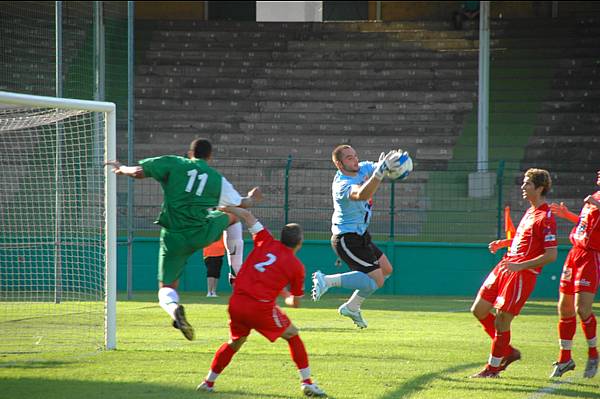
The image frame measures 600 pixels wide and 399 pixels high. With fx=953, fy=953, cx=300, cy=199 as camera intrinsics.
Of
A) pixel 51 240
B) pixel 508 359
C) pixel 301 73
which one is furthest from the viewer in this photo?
pixel 301 73

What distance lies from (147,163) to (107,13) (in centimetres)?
1733

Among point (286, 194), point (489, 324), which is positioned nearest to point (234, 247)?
point (286, 194)

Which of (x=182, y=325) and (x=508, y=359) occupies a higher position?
(x=182, y=325)

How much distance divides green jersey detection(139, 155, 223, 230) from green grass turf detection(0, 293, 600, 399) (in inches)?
56.7

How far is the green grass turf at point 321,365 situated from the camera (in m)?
8.17

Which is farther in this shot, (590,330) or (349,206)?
(349,206)

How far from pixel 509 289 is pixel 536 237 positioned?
1.74 feet

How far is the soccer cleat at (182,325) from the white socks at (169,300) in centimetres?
8

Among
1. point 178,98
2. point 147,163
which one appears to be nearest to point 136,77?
point 178,98

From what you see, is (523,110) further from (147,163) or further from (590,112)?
(147,163)

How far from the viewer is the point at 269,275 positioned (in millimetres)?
7664

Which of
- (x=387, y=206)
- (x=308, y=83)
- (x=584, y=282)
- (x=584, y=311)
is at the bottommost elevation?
(x=584, y=311)

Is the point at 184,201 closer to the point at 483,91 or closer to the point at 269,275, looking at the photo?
the point at 269,275

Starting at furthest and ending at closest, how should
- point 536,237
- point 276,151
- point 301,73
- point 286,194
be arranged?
point 301,73 → point 276,151 → point 286,194 → point 536,237
